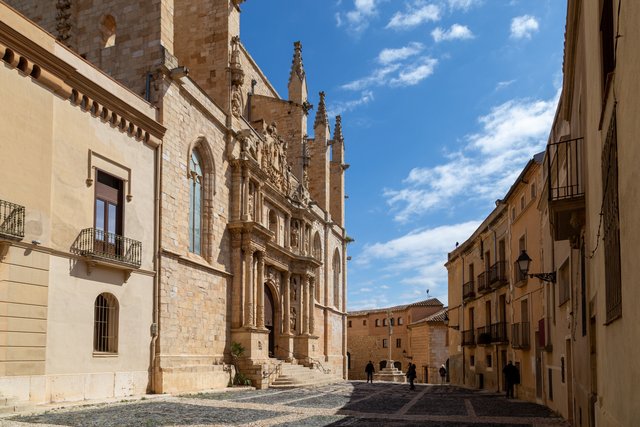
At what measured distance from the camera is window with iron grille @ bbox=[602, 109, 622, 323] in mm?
5617

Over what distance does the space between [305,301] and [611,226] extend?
27.3 metres

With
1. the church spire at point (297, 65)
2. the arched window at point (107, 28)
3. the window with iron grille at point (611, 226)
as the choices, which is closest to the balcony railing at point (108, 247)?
the arched window at point (107, 28)

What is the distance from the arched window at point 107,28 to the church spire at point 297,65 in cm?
1433

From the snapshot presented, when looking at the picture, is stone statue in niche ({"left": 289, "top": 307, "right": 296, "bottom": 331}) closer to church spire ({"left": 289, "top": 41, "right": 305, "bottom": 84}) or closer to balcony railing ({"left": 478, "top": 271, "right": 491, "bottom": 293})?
balcony railing ({"left": 478, "top": 271, "right": 491, "bottom": 293})

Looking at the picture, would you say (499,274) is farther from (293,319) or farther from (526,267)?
(293,319)

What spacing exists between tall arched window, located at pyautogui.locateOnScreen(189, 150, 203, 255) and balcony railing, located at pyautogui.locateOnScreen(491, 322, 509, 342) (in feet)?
37.8

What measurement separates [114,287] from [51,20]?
41.9ft

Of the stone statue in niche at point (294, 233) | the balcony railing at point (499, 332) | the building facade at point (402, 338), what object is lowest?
the building facade at point (402, 338)

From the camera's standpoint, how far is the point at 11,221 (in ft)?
41.8

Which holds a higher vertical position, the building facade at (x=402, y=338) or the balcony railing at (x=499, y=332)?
the balcony railing at (x=499, y=332)

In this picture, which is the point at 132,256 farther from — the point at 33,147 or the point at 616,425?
the point at 616,425

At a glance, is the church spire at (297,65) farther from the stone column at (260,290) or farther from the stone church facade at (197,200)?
the stone column at (260,290)

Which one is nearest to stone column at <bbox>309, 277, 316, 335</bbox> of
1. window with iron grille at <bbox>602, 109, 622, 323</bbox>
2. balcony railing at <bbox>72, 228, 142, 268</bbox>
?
balcony railing at <bbox>72, 228, 142, 268</bbox>

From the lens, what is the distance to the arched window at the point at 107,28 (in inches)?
873
